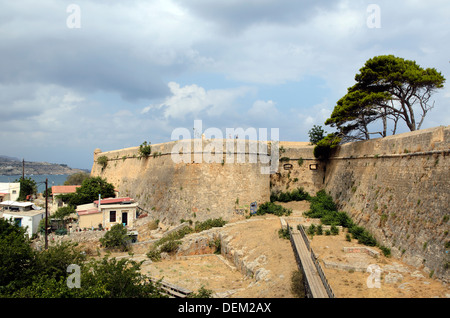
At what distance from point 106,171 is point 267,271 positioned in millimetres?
27040

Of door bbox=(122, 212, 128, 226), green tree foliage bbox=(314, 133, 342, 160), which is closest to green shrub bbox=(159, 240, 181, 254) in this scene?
door bbox=(122, 212, 128, 226)

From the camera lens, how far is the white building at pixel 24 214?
22.3 metres

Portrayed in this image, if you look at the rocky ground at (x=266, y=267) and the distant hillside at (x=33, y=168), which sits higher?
the distant hillside at (x=33, y=168)

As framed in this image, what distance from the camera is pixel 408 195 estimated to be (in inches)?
440

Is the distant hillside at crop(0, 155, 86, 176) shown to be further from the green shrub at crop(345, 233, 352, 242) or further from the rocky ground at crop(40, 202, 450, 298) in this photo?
the green shrub at crop(345, 233, 352, 242)

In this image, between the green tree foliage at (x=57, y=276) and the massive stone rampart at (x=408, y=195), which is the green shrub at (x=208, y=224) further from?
the green tree foliage at (x=57, y=276)

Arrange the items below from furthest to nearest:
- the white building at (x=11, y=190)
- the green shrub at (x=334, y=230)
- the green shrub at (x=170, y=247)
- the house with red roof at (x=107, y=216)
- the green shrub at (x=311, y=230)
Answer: the white building at (x=11, y=190)
the house with red roof at (x=107, y=216)
the green shrub at (x=170, y=247)
the green shrub at (x=311, y=230)
the green shrub at (x=334, y=230)

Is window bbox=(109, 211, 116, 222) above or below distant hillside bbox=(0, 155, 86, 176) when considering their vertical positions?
below

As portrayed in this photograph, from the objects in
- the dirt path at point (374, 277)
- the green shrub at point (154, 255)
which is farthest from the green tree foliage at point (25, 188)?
the dirt path at point (374, 277)

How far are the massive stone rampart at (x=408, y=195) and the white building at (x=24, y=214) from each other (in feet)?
73.7

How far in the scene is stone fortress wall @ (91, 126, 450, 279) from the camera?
981 centimetres

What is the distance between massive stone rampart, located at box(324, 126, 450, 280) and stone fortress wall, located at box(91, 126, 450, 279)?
35 mm

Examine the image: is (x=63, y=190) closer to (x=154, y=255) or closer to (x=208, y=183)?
(x=208, y=183)
